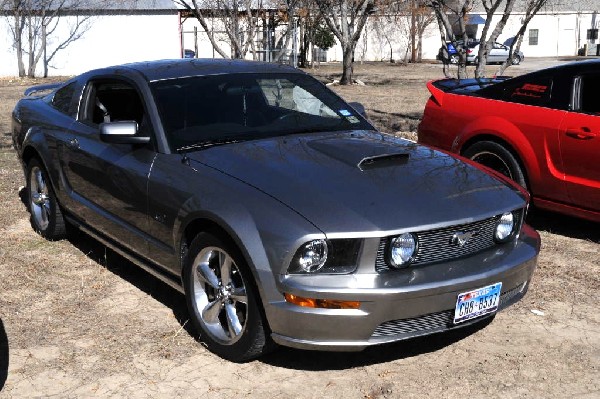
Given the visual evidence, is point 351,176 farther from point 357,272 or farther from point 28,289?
point 28,289

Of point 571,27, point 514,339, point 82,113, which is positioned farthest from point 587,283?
point 571,27

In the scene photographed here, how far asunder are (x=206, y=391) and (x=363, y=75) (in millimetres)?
28911

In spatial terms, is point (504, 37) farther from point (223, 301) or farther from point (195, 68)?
point (223, 301)

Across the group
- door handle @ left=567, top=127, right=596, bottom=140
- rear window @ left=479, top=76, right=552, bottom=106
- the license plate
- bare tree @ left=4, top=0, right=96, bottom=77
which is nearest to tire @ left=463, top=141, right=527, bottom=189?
rear window @ left=479, top=76, right=552, bottom=106

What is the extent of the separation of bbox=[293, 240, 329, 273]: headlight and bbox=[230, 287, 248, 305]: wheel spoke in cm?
42

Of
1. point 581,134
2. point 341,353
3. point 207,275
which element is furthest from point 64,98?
point 581,134

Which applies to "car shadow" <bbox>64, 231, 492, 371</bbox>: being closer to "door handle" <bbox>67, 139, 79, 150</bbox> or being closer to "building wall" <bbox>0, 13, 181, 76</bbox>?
"door handle" <bbox>67, 139, 79, 150</bbox>

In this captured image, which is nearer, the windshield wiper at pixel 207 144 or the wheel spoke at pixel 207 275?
the wheel spoke at pixel 207 275

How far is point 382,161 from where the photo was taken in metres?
4.52

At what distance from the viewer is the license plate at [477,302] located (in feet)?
13.0

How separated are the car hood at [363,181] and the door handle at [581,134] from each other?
182 centimetres

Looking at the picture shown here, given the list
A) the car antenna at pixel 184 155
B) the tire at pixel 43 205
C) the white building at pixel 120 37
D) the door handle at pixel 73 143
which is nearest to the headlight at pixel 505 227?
the car antenna at pixel 184 155

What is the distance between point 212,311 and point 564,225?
3955 mm

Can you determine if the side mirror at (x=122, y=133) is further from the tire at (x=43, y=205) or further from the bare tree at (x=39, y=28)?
the bare tree at (x=39, y=28)
